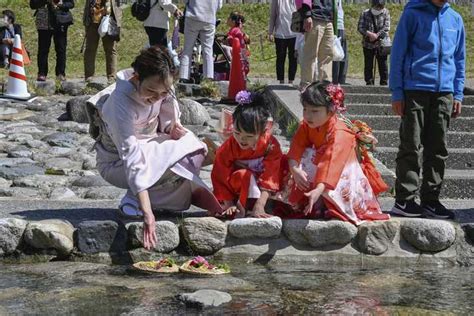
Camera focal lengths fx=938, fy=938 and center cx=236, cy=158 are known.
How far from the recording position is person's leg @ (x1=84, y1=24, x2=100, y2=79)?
497 inches

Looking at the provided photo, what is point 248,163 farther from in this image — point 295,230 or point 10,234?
point 10,234

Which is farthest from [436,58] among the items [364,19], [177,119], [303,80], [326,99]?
[364,19]

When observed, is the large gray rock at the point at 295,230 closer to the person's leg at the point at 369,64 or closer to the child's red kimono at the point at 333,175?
the child's red kimono at the point at 333,175

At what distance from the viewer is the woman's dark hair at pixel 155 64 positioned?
4918 mm

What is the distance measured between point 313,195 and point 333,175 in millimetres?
176

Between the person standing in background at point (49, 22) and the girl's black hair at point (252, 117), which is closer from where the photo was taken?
the girl's black hair at point (252, 117)

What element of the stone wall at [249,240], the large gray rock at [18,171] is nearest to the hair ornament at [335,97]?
the stone wall at [249,240]

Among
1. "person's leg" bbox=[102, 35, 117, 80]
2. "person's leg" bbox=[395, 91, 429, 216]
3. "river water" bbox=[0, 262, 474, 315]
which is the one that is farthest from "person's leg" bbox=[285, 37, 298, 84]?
"river water" bbox=[0, 262, 474, 315]

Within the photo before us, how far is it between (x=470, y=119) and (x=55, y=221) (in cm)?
510

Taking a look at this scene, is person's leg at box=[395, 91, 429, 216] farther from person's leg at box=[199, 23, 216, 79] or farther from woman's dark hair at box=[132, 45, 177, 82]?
person's leg at box=[199, 23, 216, 79]

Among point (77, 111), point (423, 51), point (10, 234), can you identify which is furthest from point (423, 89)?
point (77, 111)

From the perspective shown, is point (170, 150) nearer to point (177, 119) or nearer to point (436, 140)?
point (177, 119)

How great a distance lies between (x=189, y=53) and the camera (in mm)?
11727

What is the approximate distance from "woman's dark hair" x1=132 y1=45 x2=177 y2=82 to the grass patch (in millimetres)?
12017
